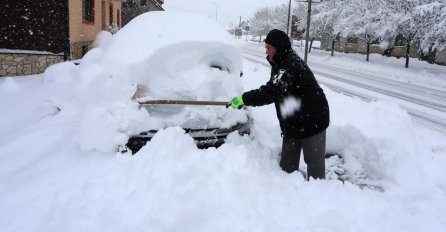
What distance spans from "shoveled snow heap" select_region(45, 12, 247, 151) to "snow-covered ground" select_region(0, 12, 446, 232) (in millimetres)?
23

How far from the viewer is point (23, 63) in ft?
32.9

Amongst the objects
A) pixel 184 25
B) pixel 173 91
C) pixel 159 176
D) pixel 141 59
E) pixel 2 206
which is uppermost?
pixel 184 25

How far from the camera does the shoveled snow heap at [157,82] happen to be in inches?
148

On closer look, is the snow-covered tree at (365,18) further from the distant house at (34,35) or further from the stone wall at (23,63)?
the stone wall at (23,63)

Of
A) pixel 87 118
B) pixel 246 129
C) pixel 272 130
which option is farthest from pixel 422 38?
pixel 87 118

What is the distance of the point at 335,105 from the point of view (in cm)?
764

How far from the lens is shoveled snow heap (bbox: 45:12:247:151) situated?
3.75 metres

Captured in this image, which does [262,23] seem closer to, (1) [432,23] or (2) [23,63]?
(1) [432,23]

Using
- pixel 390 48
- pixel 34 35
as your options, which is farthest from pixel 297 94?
pixel 390 48

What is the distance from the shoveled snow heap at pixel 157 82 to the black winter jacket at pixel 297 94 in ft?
2.31

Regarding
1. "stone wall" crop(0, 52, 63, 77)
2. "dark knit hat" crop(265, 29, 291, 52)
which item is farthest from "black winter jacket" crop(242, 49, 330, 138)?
"stone wall" crop(0, 52, 63, 77)

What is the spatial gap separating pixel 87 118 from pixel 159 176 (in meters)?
1.12

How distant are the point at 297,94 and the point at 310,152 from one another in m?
0.56

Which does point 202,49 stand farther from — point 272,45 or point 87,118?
point 87,118
